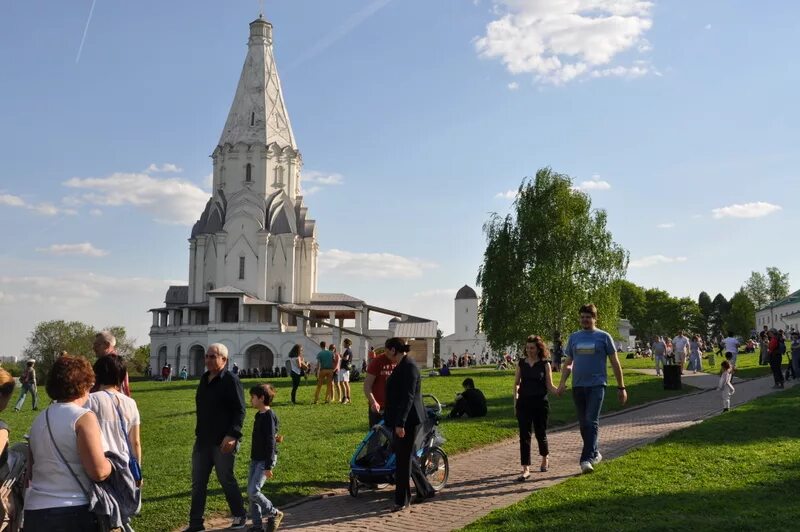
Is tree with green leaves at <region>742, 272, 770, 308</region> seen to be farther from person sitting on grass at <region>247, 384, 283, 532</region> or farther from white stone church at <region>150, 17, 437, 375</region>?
person sitting on grass at <region>247, 384, 283, 532</region>

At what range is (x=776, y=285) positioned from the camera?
127m

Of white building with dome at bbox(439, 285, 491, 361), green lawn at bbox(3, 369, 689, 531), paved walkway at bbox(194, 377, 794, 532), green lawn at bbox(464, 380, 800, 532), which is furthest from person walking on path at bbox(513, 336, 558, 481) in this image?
white building with dome at bbox(439, 285, 491, 361)

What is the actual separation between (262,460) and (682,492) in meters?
4.46

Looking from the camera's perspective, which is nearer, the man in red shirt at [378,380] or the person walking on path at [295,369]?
the man in red shirt at [378,380]

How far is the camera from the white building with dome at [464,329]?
95.0 m

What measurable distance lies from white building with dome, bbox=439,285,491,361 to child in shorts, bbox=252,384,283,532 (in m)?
86.3

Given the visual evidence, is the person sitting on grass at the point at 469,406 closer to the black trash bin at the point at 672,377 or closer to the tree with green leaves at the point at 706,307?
the black trash bin at the point at 672,377

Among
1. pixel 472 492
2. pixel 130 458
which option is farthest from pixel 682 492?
pixel 130 458

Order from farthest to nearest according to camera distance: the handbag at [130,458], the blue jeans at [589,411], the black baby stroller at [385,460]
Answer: the blue jeans at [589,411] → the black baby stroller at [385,460] → the handbag at [130,458]

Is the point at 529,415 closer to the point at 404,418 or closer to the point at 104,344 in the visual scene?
the point at 404,418

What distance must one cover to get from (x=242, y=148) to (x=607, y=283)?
136 ft

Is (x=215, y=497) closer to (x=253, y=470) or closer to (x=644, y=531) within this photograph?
(x=253, y=470)

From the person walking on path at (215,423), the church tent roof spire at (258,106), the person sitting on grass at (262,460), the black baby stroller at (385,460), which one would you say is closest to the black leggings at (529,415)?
the black baby stroller at (385,460)

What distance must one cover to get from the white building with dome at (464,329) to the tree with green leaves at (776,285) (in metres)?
56.5
